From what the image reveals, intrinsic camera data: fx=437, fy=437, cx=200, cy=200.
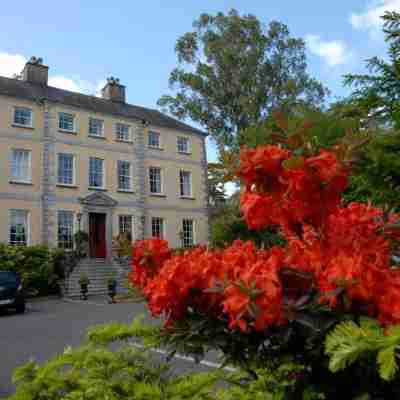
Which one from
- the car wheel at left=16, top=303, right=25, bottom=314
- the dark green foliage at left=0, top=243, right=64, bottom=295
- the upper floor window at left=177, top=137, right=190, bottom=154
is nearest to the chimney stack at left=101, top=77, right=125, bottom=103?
the upper floor window at left=177, top=137, right=190, bottom=154

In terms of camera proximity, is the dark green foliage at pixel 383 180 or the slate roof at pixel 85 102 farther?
the slate roof at pixel 85 102

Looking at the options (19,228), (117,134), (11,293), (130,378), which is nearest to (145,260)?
(130,378)

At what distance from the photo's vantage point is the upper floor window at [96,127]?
26.4m

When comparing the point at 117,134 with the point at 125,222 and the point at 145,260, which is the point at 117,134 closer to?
the point at 125,222

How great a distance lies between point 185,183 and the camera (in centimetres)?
3005

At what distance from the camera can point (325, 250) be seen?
1488mm

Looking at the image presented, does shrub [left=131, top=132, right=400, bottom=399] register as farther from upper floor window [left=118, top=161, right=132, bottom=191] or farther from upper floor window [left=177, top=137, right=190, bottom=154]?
upper floor window [left=177, top=137, right=190, bottom=154]

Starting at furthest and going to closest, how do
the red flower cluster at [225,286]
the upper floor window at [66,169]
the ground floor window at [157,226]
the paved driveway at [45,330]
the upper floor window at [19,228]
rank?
the ground floor window at [157,226]
the upper floor window at [66,169]
the upper floor window at [19,228]
the paved driveway at [45,330]
the red flower cluster at [225,286]

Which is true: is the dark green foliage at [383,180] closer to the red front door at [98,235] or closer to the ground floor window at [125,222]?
the red front door at [98,235]

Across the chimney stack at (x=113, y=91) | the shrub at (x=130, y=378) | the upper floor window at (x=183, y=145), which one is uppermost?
the chimney stack at (x=113, y=91)

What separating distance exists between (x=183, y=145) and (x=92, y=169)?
278 inches

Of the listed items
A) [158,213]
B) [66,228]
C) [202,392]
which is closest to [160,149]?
[158,213]

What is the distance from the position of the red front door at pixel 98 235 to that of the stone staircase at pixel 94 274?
0.96 metres

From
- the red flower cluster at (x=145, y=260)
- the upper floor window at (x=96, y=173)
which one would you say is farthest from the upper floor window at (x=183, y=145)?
the red flower cluster at (x=145, y=260)
